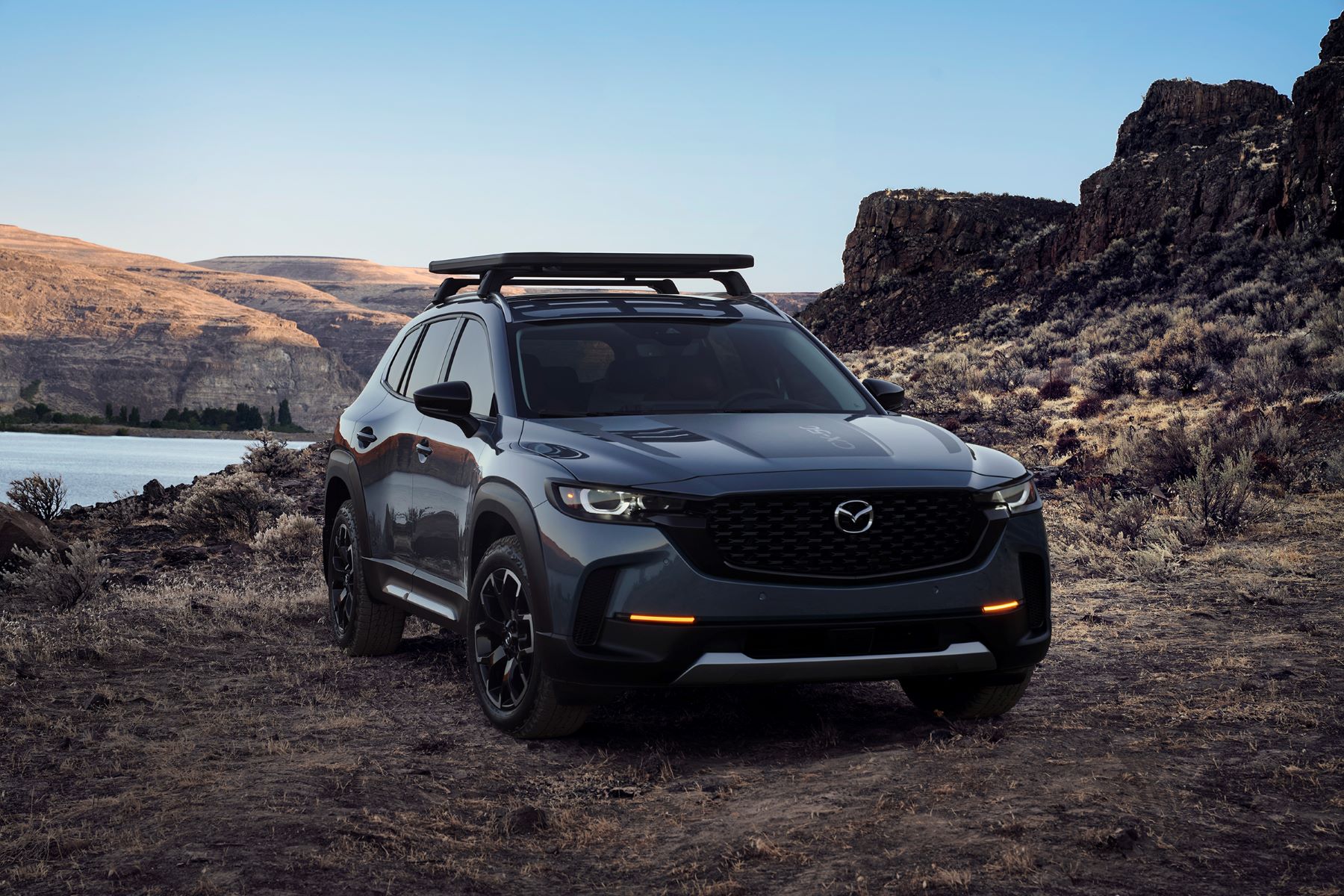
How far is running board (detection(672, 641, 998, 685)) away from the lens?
4918 mm

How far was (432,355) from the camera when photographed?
24.7ft

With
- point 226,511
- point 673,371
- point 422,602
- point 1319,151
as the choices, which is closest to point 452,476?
point 422,602

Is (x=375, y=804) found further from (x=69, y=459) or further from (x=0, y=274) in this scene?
(x=0, y=274)

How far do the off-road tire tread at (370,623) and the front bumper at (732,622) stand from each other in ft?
9.01

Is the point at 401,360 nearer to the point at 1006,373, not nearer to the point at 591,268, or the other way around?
the point at 591,268

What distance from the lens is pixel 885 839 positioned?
3975 mm

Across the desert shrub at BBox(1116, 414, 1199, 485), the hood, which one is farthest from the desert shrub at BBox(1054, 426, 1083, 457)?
the hood

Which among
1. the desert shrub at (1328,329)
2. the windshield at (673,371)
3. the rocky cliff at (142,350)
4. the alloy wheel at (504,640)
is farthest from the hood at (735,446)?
the rocky cliff at (142,350)

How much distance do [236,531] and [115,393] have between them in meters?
144

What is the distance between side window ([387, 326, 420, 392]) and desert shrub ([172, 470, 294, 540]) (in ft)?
24.8

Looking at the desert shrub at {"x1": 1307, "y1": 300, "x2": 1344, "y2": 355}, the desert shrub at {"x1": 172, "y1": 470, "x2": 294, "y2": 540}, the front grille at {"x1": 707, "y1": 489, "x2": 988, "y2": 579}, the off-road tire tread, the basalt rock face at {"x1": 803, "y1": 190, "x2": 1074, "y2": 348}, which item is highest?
the basalt rock face at {"x1": 803, "y1": 190, "x2": 1074, "y2": 348}

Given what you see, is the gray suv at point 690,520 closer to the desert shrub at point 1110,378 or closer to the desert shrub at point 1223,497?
the desert shrub at point 1223,497

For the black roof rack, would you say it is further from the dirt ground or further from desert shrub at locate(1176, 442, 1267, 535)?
desert shrub at locate(1176, 442, 1267, 535)

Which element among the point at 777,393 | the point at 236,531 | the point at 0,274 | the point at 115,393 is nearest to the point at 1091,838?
the point at 777,393
